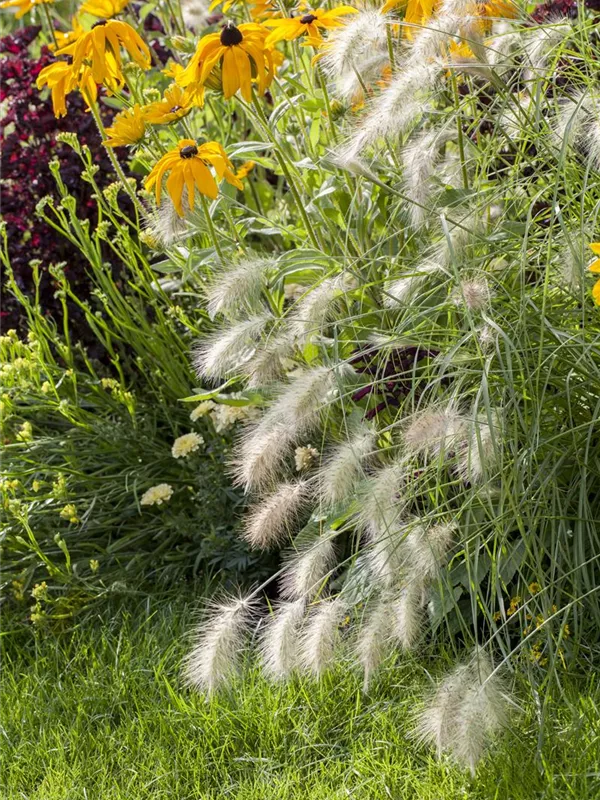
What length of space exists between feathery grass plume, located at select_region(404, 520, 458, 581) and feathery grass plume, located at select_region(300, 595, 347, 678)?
0.17 metres

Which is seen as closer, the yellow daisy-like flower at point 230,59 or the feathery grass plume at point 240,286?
the feathery grass plume at point 240,286

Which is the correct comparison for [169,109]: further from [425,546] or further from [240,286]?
[425,546]

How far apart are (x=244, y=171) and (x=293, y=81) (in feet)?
0.88

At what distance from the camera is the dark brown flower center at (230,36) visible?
8.06 ft

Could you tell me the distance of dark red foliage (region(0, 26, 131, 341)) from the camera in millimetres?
3652

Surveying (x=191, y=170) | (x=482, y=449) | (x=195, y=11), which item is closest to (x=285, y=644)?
(x=482, y=449)

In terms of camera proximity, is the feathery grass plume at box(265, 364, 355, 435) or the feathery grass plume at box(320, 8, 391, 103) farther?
the feathery grass plume at box(320, 8, 391, 103)

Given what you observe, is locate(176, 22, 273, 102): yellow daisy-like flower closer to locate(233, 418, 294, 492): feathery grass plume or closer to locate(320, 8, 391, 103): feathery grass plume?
locate(320, 8, 391, 103): feathery grass plume

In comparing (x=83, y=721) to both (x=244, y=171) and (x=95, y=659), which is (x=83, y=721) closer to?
(x=95, y=659)

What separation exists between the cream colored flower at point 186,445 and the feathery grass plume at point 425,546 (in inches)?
40.1

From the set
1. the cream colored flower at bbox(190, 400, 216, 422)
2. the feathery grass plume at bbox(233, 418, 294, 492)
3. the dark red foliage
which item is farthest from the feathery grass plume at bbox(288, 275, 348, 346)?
the dark red foliage

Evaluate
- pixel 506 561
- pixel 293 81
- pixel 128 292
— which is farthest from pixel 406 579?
pixel 128 292

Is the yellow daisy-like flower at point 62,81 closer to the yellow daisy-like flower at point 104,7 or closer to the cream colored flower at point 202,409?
the yellow daisy-like flower at point 104,7

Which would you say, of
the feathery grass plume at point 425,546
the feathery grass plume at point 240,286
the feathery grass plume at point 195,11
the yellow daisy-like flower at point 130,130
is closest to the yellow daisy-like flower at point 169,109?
the yellow daisy-like flower at point 130,130
